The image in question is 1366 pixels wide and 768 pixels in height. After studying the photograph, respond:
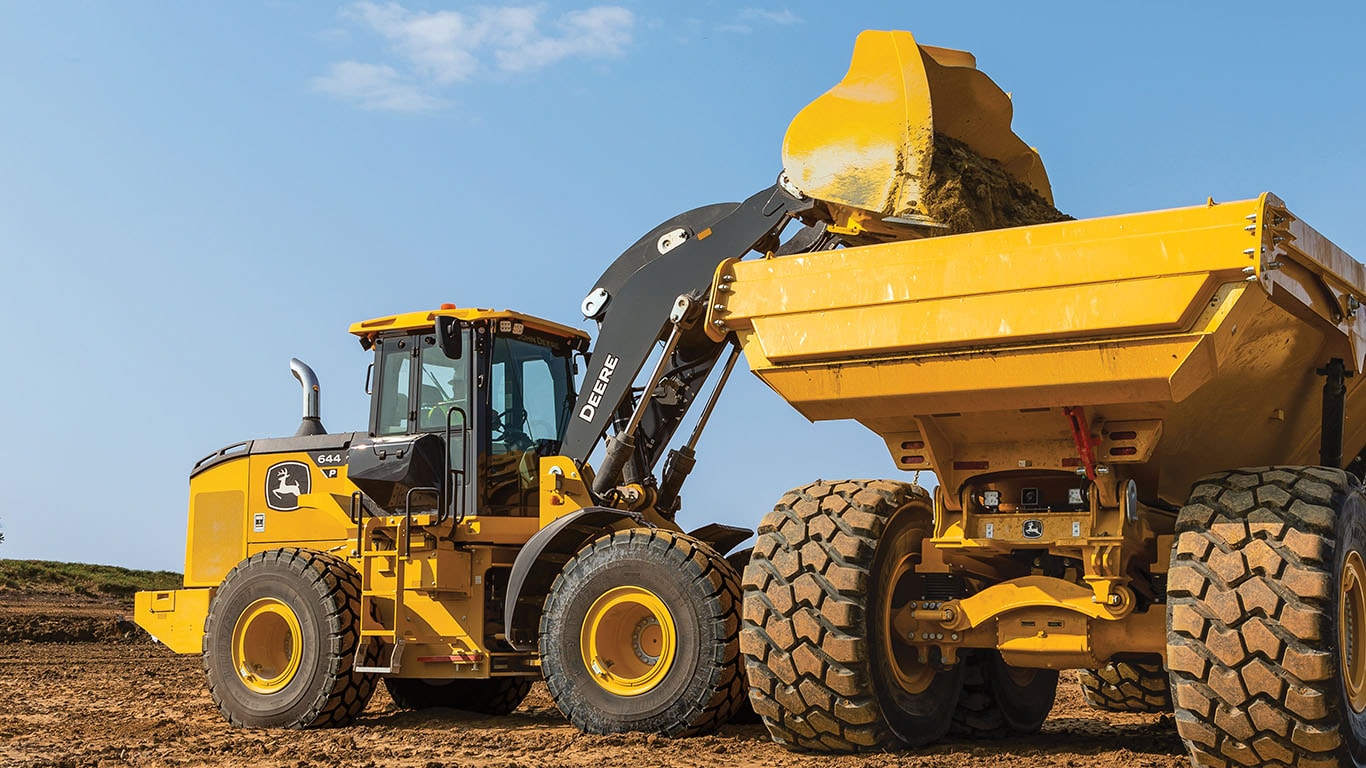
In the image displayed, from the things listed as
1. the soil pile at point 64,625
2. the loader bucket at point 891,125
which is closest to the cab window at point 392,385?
the loader bucket at point 891,125

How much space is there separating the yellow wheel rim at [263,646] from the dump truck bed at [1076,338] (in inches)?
185

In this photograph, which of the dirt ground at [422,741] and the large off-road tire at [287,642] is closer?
the dirt ground at [422,741]

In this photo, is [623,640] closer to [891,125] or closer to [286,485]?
[891,125]

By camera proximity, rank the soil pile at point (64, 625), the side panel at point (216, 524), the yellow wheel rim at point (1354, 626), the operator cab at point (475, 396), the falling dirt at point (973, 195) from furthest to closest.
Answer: the soil pile at point (64, 625), the side panel at point (216, 524), the operator cab at point (475, 396), the falling dirt at point (973, 195), the yellow wheel rim at point (1354, 626)

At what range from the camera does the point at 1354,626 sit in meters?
7.20

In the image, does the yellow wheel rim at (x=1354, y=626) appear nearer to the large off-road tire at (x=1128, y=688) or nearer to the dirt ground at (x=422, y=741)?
the dirt ground at (x=422, y=741)

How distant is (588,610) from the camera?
8867mm

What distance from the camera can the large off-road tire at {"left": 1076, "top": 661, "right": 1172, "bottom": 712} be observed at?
10641 millimetres

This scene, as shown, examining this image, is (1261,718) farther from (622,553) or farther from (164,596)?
(164,596)

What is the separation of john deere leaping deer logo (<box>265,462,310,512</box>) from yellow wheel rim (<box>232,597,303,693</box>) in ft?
4.06

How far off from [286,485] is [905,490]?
18.8 feet

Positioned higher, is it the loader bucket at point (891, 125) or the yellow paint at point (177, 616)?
the loader bucket at point (891, 125)

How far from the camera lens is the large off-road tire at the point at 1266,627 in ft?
21.5

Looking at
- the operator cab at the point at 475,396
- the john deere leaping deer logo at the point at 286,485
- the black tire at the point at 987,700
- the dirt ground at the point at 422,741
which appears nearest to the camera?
the dirt ground at the point at 422,741
